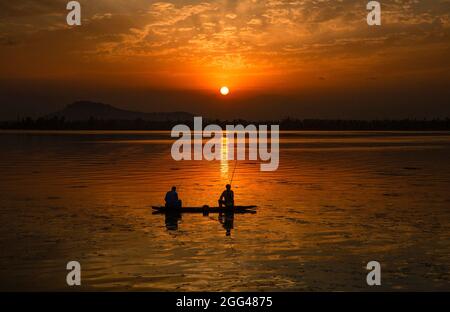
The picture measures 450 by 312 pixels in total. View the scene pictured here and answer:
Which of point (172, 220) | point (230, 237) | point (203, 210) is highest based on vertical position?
point (203, 210)

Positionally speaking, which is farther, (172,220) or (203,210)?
(203,210)

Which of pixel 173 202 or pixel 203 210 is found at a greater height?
pixel 173 202

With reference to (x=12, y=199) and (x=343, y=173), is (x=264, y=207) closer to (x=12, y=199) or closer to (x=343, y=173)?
(x=12, y=199)

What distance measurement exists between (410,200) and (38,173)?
32.6 metres

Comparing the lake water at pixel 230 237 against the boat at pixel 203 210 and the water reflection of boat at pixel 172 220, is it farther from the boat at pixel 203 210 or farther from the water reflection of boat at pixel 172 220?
the boat at pixel 203 210

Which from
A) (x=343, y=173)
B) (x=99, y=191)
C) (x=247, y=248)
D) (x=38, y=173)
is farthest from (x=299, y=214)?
(x=38, y=173)

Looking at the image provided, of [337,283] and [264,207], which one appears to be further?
[264,207]

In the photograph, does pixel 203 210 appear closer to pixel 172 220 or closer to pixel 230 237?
pixel 172 220

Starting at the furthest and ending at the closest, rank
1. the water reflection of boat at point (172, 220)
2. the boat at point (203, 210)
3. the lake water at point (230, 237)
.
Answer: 1. the boat at point (203, 210)
2. the water reflection of boat at point (172, 220)
3. the lake water at point (230, 237)

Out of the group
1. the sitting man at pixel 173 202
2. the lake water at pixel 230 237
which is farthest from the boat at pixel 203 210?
the lake water at pixel 230 237

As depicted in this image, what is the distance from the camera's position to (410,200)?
109 ft

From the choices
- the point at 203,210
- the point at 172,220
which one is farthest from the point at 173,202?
the point at 203,210

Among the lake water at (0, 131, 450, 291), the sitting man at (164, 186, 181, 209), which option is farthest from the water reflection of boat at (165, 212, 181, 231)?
the sitting man at (164, 186, 181, 209)

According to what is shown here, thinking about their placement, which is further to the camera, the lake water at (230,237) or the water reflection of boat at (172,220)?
the water reflection of boat at (172,220)
